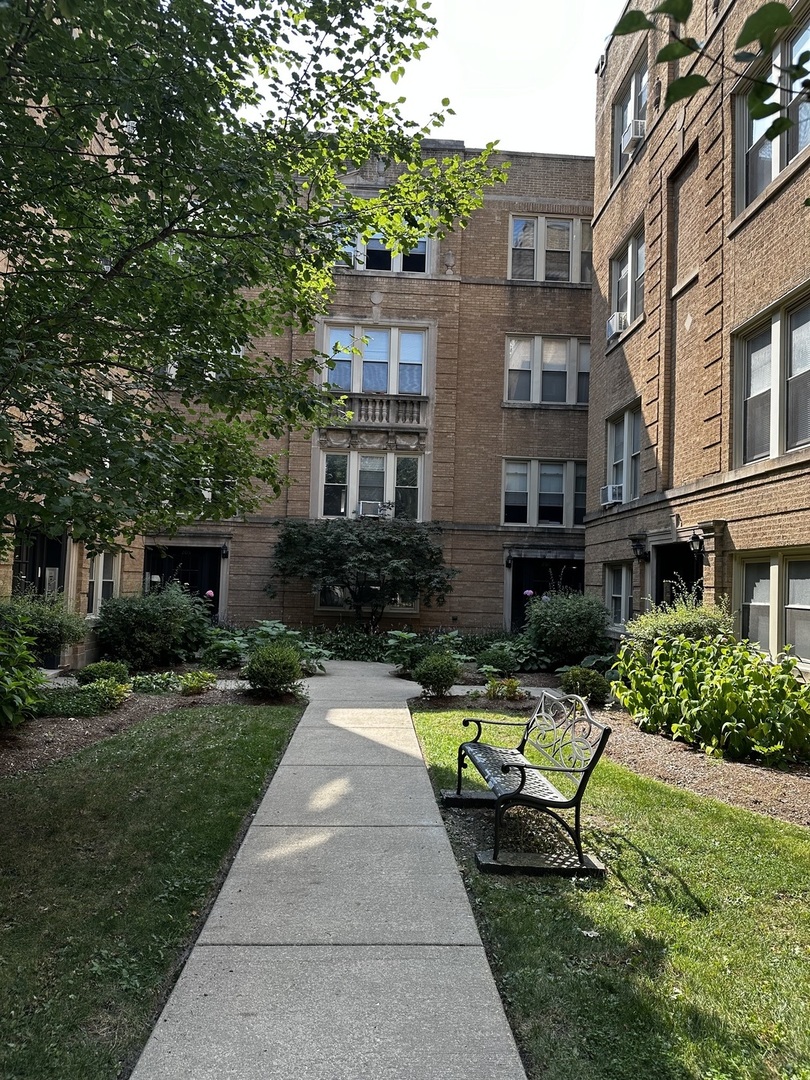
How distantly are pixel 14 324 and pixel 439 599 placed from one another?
1514 centimetres

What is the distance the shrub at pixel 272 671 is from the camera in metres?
10.6

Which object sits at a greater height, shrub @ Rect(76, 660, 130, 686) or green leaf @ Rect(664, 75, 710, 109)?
green leaf @ Rect(664, 75, 710, 109)

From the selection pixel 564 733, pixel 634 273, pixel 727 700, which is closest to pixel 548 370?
pixel 634 273

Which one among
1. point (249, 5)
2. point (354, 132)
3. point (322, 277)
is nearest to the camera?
point (249, 5)

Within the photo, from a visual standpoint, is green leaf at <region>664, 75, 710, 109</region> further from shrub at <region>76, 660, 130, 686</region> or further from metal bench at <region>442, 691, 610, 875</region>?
shrub at <region>76, 660, 130, 686</region>

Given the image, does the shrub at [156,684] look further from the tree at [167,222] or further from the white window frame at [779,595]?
the white window frame at [779,595]

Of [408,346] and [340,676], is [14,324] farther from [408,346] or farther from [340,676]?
[408,346]

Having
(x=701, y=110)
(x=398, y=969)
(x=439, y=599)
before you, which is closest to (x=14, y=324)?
(x=398, y=969)

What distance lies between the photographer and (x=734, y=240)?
10.5 meters

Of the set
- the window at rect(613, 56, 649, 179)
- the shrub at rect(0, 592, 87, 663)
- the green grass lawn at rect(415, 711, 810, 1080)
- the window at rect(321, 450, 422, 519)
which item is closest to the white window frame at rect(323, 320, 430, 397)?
the window at rect(321, 450, 422, 519)

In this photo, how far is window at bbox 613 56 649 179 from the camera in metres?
14.8

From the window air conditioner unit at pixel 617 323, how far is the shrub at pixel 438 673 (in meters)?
8.34

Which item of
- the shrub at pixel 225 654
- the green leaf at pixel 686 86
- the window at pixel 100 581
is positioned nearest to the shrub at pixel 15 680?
the shrub at pixel 225 654

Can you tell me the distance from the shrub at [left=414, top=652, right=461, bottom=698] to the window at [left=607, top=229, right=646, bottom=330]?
26.2 ft
